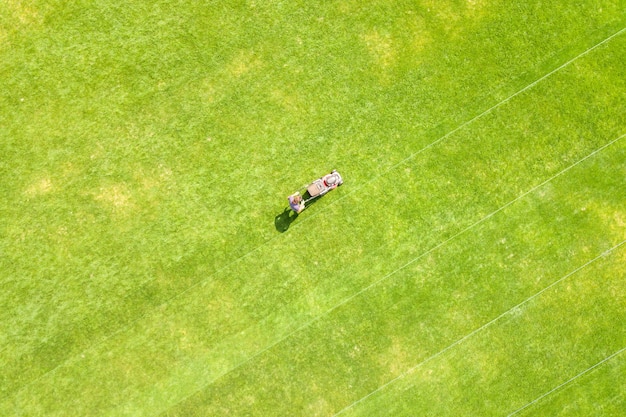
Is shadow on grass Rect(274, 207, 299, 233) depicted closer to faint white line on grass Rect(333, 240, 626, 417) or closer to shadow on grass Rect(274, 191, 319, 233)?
shadow on grass Rect(274, 191, 319, 233)

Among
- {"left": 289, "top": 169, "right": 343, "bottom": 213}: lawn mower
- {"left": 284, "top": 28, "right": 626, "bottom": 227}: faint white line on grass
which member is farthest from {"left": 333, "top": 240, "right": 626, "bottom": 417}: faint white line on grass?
{"left": 289, "top": 169, "right": 343, "bottom": 213}: lawn mower

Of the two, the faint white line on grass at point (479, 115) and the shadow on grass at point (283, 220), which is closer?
the shadow on grass at point (283, 220)

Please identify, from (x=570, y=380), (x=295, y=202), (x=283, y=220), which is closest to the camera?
(x=295, y=202)

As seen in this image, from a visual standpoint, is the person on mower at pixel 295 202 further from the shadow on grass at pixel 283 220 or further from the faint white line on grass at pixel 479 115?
the faint white line on grass at pixel 479 115

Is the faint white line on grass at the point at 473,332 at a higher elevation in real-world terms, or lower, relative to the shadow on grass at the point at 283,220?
lower

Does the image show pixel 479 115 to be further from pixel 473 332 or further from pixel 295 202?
pixel 473 332

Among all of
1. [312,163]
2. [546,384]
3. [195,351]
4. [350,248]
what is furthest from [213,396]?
[546,384]

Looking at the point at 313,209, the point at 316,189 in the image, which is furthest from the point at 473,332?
the point at 316,189

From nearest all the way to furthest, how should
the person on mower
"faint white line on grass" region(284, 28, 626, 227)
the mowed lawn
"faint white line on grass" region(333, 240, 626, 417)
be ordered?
the person on mower → the mowed lawn → "faint white line on grass" region(333, 240, 626, 417) → "faint white line on grass" region(284, 28, 626, 227)

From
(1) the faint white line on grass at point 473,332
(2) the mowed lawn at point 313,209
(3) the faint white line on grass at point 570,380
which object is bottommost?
(3) the faint white line on grass at point 570,380

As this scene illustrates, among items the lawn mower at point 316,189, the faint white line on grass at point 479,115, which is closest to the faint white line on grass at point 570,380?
the faint white line on grass at point 479,115
